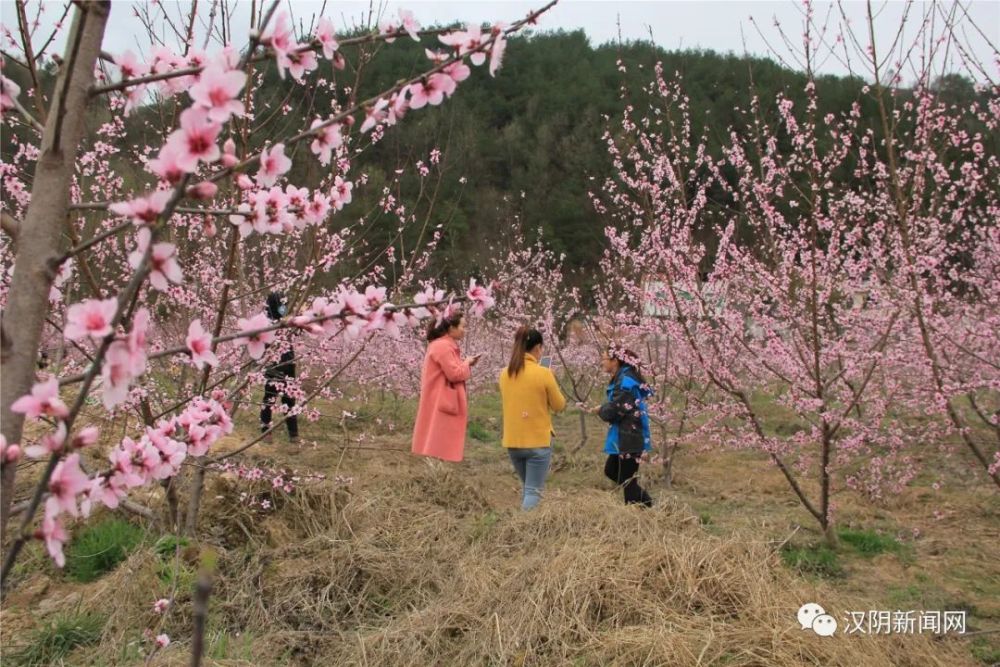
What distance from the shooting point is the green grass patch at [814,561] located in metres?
4.60

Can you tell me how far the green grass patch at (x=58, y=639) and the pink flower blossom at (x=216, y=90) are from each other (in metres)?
3.03

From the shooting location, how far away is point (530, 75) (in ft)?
106

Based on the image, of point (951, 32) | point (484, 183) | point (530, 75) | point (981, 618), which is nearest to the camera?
point (981, 618)

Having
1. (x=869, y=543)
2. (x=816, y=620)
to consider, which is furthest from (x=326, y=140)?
(x=869, y=543)

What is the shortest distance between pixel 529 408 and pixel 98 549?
2.83m

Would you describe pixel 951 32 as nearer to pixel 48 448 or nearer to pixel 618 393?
pixel 618 393

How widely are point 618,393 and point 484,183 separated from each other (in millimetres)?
23801

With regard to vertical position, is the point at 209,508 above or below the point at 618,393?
below

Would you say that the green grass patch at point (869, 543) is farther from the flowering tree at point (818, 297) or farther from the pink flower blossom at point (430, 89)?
the pink flower blossom at point (430, 89)

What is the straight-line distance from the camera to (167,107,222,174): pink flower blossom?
106cm

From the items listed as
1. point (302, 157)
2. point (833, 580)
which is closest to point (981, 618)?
point (833, 580)

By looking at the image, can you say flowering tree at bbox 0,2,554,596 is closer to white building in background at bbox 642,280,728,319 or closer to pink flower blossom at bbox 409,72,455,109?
pink flower blossom at bbox 409,72,455,109

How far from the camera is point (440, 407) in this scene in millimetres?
5344

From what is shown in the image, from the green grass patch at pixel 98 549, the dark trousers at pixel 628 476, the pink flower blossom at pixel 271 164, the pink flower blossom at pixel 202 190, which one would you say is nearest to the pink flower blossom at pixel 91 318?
the pink flower blossom at pixel 202 190
